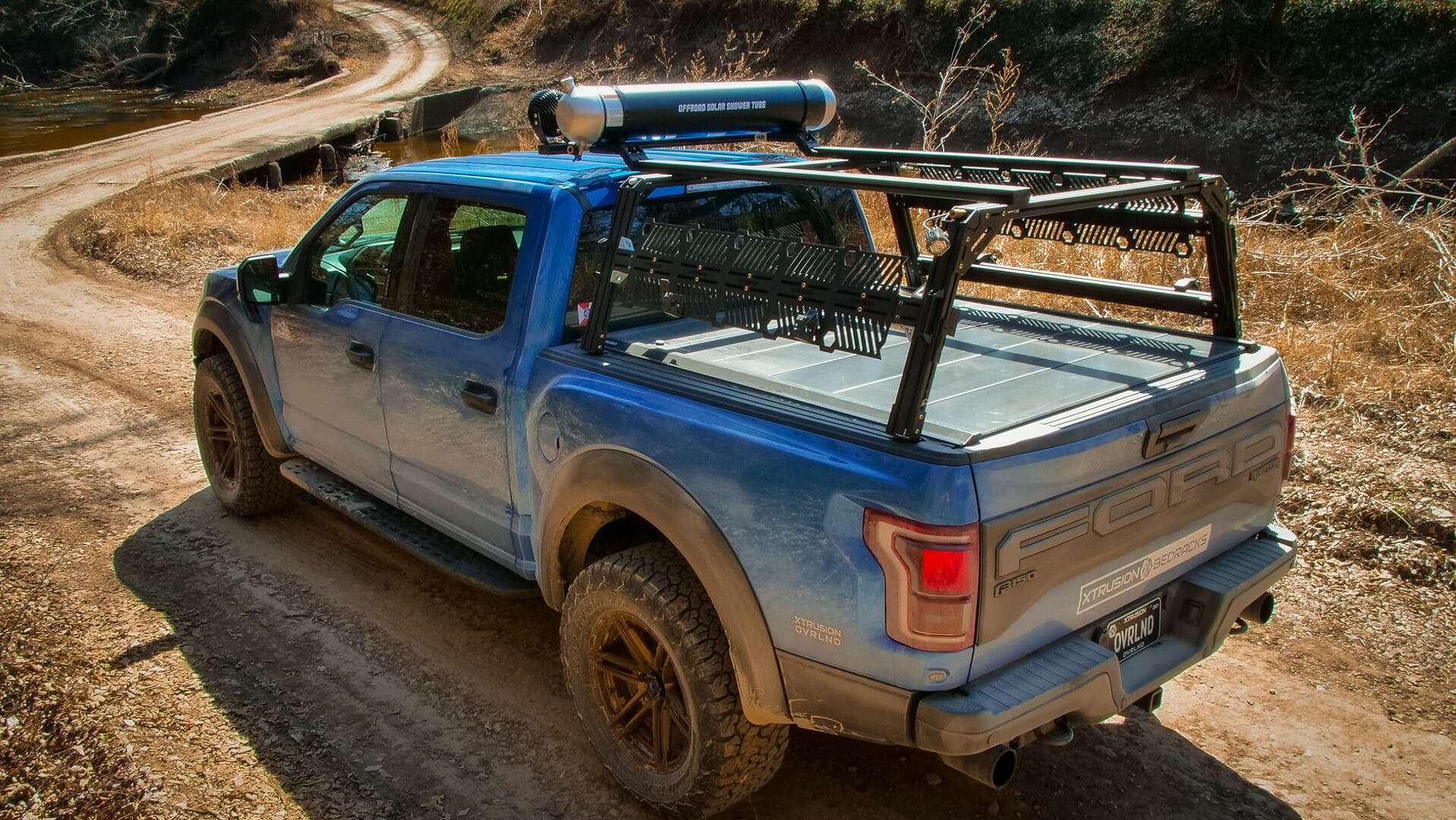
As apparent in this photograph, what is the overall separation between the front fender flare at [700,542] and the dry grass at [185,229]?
28.4ft

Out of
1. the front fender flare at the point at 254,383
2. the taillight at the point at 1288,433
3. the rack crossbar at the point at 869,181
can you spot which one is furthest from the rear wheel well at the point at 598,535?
the front fender flare at the point at 254,383

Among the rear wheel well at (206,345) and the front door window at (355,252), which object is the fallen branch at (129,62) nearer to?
the rear wheel well at (206,345)

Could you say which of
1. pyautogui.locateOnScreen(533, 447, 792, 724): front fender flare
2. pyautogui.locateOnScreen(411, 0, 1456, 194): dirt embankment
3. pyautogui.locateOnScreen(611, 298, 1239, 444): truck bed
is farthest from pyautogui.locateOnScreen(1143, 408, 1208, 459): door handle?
pyautogui.locateOnScreen(411, 0, 1456, 194): dirt embankment

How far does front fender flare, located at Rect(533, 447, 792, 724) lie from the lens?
279 centimetres

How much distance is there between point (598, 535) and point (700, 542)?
754mm

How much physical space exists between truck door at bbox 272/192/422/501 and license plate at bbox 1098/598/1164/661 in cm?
277

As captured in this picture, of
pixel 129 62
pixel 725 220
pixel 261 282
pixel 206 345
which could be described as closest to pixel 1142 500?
pixel 725 220

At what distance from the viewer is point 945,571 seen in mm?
2441

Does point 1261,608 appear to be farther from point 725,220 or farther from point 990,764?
point 725,220

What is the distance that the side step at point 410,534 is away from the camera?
3.82 meters

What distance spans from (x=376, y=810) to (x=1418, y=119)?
19.1m

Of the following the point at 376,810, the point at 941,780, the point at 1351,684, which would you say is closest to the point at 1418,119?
the point at 1351,684

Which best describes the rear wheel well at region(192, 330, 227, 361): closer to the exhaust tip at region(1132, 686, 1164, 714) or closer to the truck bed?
the truck bed

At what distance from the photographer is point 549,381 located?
11.2 feet
